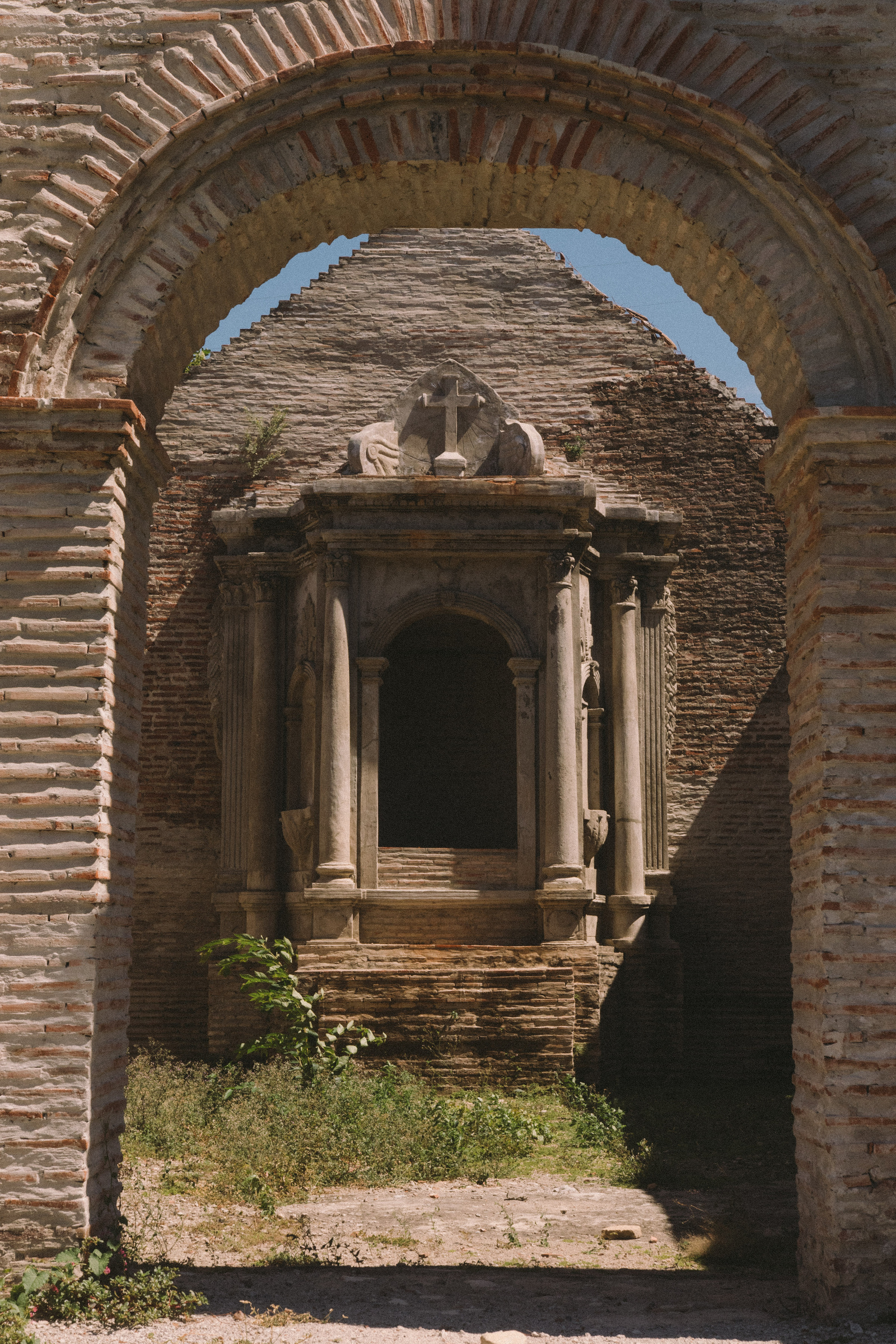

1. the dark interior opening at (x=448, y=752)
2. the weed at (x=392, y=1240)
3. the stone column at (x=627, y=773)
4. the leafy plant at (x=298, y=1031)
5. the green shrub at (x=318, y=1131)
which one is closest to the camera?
the weed at (x=392, y=1240)

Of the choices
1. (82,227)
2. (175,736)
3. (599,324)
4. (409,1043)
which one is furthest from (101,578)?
(599,324)

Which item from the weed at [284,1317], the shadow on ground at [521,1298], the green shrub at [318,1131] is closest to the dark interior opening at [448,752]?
the green shrub at [318,1131]

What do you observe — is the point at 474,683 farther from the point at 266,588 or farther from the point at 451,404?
the point at 451,404

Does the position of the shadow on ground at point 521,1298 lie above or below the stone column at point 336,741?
below

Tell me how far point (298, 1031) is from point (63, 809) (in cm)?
537

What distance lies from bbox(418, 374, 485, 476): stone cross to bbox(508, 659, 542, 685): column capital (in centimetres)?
186

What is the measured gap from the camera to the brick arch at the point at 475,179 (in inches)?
211

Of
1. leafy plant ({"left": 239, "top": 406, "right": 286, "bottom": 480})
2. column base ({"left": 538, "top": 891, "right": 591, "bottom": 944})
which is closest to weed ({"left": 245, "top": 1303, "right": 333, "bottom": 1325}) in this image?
column base ({"left": 538, "top": 891, "right": 591, "bottom": 944})

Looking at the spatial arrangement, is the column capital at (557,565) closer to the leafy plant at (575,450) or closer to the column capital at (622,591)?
the column capital at (622,591)

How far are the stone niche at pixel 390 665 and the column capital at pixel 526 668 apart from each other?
20 millimetres

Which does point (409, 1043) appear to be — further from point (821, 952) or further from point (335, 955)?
point (821, 952)

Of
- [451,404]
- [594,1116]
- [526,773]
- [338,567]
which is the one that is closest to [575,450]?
[451,404]

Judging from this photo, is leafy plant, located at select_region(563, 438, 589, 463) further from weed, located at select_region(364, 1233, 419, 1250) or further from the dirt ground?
weed, located at select_region(364, 1233, 419, 1250)

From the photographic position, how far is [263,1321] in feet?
15.8
